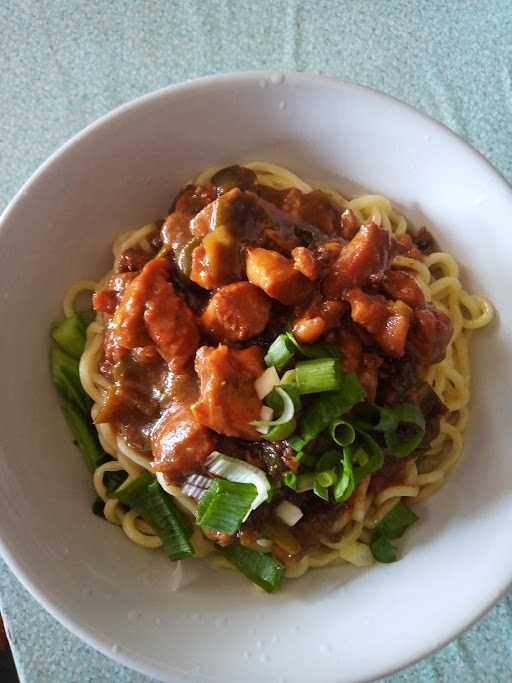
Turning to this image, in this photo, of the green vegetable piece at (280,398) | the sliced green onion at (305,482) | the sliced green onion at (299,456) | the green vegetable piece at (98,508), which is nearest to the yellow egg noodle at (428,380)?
the green vegetable piece at (98,508)

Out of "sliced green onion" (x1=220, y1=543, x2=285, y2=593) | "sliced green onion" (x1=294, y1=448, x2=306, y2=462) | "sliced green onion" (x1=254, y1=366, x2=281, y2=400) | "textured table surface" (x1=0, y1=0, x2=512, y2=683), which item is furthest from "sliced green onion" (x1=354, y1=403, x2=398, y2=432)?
"textured table surface" (x1=0, y1=0, x2=512, y2=683)

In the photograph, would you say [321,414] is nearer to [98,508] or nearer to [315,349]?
[315,349]

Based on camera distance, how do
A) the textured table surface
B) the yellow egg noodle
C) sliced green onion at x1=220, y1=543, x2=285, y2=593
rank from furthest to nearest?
the textured table surface, the yellow egg noodle, sliced green onion at x1=220, y1=543, x2=285, y2=593

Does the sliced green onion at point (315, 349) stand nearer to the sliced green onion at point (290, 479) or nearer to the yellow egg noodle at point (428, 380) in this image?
the sliced green onion at point (290, 479)

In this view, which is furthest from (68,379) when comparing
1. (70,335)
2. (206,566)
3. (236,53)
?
(236,53)

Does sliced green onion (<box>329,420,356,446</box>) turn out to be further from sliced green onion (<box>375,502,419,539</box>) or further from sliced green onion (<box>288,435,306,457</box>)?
sliced green onion (<box>375,502,419,539</box>)
